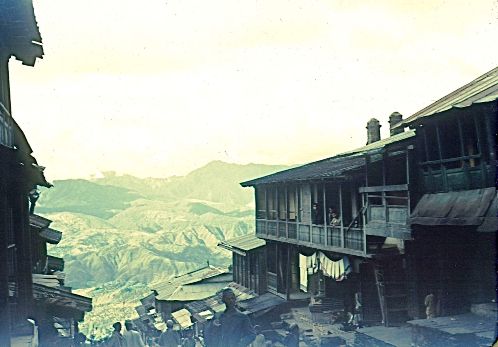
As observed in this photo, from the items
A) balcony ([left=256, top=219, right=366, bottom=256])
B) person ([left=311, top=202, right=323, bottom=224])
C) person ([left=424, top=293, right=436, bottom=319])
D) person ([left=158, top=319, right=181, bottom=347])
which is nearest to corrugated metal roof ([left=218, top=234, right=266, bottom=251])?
balcony ([left=256, top=219, right=366, bottom=256])

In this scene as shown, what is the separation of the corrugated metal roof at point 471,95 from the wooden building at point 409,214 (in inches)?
2.0

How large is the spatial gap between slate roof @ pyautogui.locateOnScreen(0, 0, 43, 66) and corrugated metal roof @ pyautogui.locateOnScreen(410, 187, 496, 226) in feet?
32.3

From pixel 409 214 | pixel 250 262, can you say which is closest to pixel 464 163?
pixel 409 214

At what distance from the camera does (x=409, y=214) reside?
17500 mm

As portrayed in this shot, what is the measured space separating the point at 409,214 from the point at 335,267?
6.74 m

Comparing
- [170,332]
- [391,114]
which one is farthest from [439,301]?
[391,114]

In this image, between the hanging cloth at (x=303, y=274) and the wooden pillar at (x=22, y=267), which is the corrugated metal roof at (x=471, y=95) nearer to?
the wooden pillar at (x=22, y=267)

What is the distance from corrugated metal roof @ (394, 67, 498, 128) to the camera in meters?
13.0

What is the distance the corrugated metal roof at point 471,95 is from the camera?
1302 centimetres

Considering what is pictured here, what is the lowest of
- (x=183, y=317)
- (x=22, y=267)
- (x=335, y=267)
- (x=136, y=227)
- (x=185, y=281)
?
(x=183, y=317)

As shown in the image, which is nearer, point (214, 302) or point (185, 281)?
point (214, 302)

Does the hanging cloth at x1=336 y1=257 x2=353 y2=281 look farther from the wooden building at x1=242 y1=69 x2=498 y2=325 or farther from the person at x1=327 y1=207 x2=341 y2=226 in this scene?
the person at x1=327 y1=207 x2=341 y2=226

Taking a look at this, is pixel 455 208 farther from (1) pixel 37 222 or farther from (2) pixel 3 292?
(1) pixel 37 222

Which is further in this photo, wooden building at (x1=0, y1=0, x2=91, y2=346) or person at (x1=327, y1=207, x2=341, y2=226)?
person at (x1=327, y1=207, x2=341, y2=226)
